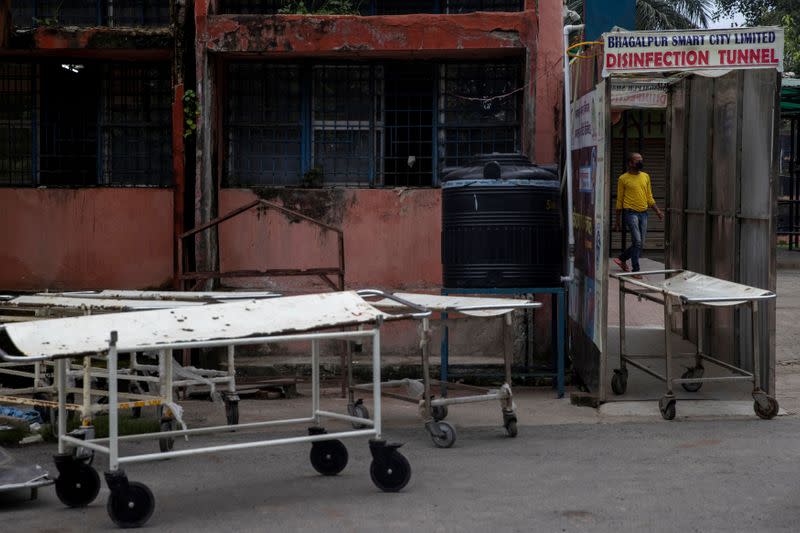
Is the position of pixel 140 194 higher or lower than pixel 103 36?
lower

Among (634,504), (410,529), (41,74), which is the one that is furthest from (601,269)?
(41,74)

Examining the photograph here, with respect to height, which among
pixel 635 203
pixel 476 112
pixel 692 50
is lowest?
pixel 635 203

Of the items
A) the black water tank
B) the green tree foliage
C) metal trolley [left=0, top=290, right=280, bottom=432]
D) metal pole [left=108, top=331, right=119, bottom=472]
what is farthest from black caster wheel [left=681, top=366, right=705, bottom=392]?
the green tree foliage

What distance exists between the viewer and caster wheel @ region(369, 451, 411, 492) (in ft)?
23.6

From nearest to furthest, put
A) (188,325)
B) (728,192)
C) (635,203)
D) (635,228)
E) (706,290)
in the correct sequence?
(188,325)
(706,290)
(728,192)
(635,228)
(635,203)

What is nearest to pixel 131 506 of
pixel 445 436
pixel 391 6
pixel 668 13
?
pixel 445 436

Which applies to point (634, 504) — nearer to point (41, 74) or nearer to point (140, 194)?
point (140, 194)

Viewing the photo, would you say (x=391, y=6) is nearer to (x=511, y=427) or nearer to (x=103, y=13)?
(x=103, y=13)

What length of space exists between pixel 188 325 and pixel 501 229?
181 inches

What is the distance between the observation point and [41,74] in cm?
1330

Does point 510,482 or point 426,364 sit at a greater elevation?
point 426,364

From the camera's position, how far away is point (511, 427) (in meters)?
9.05

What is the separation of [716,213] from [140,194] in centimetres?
586

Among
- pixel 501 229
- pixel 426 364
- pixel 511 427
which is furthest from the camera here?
pixel 501 229
